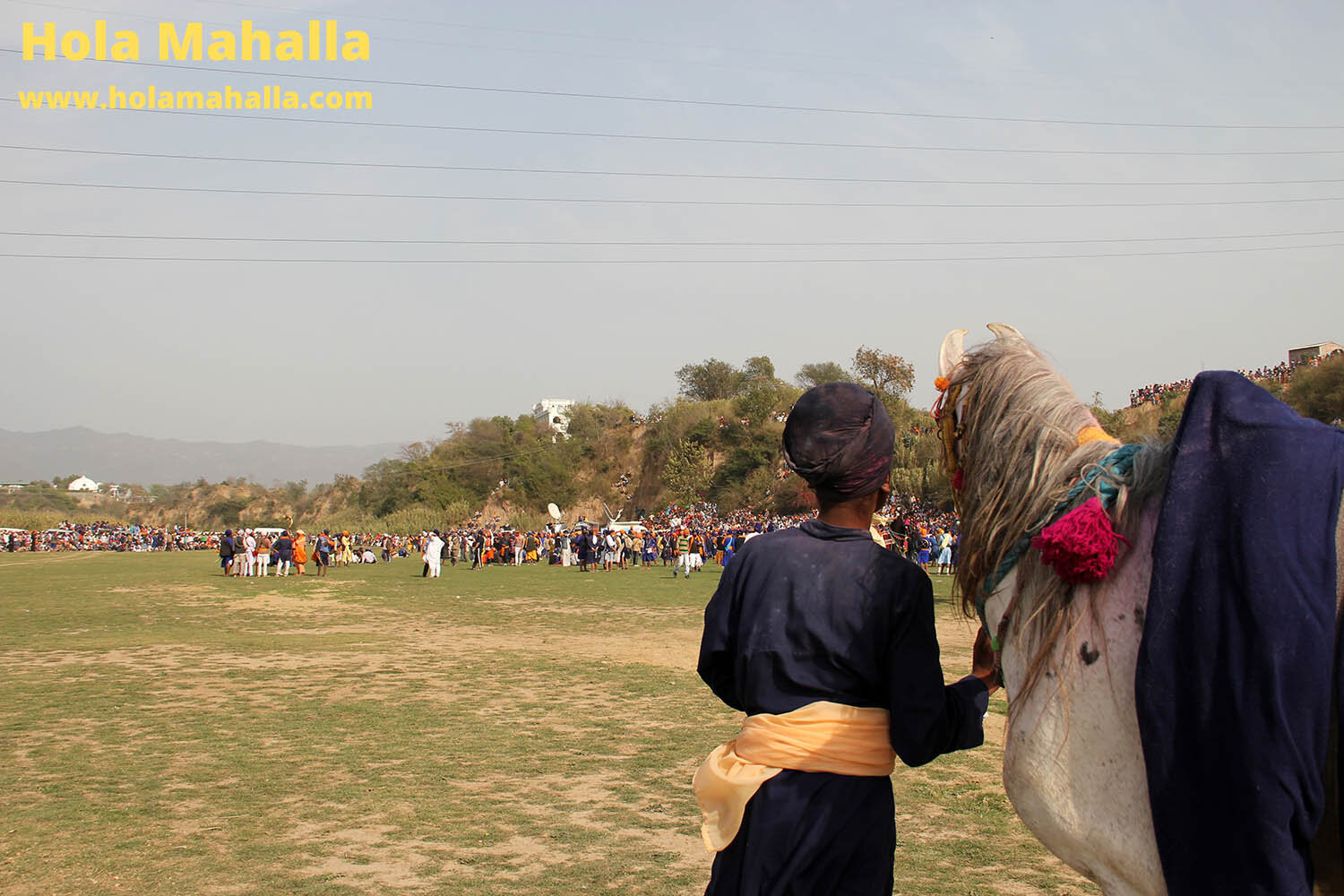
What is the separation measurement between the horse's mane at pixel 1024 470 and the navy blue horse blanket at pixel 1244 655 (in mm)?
183

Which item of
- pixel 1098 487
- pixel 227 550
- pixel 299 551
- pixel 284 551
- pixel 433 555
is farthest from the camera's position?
pixel 299 551

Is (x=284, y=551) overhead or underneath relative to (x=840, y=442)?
underneath

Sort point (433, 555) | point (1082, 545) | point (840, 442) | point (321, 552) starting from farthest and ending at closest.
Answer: point (321, 552)
point (433, 555)
point (840, 442)
point (1082, 545)

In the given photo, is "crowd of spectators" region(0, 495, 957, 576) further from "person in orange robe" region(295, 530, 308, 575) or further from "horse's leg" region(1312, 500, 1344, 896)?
"horse's leg" region(1312, 500, 1344, 896)

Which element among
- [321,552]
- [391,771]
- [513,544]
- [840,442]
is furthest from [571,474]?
[840,442]

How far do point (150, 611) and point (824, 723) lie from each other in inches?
834

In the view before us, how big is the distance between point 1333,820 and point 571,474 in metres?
82.1

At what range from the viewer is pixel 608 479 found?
271 ft

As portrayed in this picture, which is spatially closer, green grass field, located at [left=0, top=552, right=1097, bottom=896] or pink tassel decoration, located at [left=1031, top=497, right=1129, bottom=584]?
pink tassel decoration, located at [left=1031, top=497, right=1129, bottom=584]

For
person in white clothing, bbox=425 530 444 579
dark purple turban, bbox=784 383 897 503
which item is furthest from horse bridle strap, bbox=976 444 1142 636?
Answer: person in white clothing, bbox=425 530 444 579

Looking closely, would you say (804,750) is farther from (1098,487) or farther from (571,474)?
(571,474)

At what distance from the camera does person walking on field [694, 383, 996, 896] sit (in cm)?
228

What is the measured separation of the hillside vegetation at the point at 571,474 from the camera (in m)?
66.2

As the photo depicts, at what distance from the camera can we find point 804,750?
229cm
